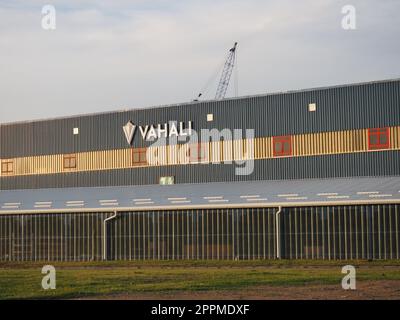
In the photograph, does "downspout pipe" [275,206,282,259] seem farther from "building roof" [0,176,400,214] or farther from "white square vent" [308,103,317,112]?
"white square vent" [308,103,317,112]

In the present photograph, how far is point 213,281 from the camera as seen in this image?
42656 millimetres

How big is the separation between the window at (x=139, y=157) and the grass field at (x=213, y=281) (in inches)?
793

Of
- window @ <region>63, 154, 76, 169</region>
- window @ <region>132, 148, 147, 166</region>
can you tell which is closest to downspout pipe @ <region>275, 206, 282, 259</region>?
window @ <region>132, 148, 147, 166</region>

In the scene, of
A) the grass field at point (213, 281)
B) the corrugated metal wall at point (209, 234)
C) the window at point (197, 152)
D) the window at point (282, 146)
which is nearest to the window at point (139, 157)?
the window at point (197, 152)

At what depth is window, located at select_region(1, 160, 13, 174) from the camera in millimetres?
88938

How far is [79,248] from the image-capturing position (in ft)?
222

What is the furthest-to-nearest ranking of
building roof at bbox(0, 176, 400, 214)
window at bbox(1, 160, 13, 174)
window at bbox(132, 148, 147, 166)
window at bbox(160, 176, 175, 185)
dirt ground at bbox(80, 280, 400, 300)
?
window at bbox(1, 160, 13, 174) < window at bbox(132, 148, 147, 166) < window at bbox(160, 176, 175, 185) < building roof at bbox(0, 176, 400, 214) < dirt ground at bbox(80, 280, 400, 300)

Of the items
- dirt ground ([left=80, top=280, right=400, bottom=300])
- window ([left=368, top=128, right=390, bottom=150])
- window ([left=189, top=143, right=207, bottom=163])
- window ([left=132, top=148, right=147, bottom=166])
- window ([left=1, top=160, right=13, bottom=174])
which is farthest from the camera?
window ([left=1, top=160, right=13, bottom=174])

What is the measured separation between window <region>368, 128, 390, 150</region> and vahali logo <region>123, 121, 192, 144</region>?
16973 millimetres

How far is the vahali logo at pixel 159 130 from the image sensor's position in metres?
77.2

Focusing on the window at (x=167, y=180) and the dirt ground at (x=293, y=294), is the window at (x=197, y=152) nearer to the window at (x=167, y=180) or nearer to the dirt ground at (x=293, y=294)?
Result: the window at (x=167, y=180)

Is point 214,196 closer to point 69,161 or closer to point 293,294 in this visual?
point 69,161

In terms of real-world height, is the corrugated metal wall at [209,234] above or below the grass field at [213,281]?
above
